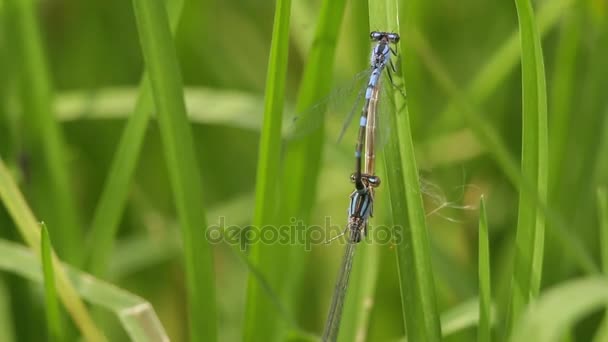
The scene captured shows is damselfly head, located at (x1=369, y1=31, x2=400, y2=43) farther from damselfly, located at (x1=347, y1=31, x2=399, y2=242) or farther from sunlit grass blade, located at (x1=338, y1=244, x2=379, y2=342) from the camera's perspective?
sunlit grass blade, located at (x1=338, y1=244, x2=379, y2=342)

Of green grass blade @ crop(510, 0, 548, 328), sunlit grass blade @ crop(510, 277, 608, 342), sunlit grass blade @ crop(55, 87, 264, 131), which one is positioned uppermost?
sunlit grass blade @ crop(55, 87, 264, 131)

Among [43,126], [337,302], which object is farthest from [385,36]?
[43,126]

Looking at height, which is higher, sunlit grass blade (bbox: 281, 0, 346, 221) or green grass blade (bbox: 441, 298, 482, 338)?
sunlit grass blade (bbox: 281, 0, 346, 221)

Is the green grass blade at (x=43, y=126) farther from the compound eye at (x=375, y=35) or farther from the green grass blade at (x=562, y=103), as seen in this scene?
the green grass blade at (x=562, y=103)

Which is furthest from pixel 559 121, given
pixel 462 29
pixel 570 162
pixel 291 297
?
pixel 462 29

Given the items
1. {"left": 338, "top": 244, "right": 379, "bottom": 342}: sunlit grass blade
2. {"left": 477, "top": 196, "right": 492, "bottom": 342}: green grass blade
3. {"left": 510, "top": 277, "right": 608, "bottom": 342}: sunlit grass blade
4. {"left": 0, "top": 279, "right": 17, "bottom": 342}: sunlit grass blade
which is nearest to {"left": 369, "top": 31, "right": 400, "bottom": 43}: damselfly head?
{"left": 477, "top": 196, "right": 492, "bottom": 342}: green grass blade

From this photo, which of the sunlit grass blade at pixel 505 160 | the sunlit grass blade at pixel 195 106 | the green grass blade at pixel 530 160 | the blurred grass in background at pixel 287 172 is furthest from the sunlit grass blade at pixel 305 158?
the green grass blade at pixel 530 160

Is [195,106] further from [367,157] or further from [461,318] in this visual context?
[461,318]

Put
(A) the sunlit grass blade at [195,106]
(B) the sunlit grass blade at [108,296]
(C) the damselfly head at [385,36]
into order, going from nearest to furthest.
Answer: (C) the damselfly head at [385,36], (B) the sunlit grass blade at [108,296], (A) the sunlit grass blade at [195,106]
